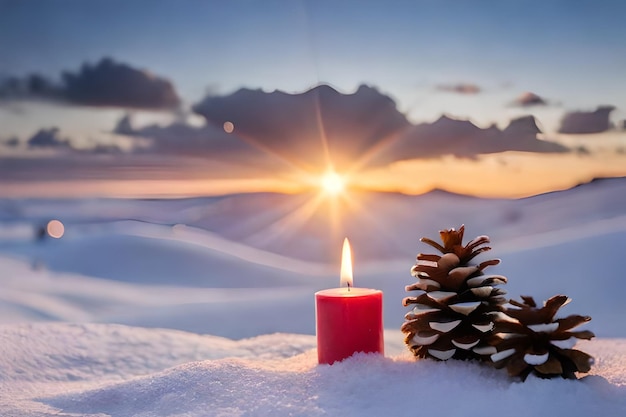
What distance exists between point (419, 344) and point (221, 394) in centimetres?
31

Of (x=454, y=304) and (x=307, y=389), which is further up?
(x=454, y=304)

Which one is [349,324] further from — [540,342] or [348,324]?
[540,342]

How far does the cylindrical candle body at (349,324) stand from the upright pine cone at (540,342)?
19 cm

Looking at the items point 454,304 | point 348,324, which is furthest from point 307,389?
point 454,304

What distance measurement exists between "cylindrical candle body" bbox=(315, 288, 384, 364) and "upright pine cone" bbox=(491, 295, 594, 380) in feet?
0.61

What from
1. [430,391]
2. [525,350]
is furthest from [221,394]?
[525,350]

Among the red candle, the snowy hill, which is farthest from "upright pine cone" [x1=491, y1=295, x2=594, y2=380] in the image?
the red candle

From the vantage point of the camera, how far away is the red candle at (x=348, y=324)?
98 centimetres

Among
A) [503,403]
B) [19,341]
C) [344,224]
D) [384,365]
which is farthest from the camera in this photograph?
[344,224]

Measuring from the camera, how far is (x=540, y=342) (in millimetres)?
884

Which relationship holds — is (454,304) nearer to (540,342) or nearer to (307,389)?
(540,342)

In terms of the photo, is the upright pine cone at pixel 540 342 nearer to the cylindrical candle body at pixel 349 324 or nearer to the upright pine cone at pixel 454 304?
the upright pine cone at pixel 454 304

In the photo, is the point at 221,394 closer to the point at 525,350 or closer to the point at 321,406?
the point at 321,406

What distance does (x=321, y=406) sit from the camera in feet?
2.67
